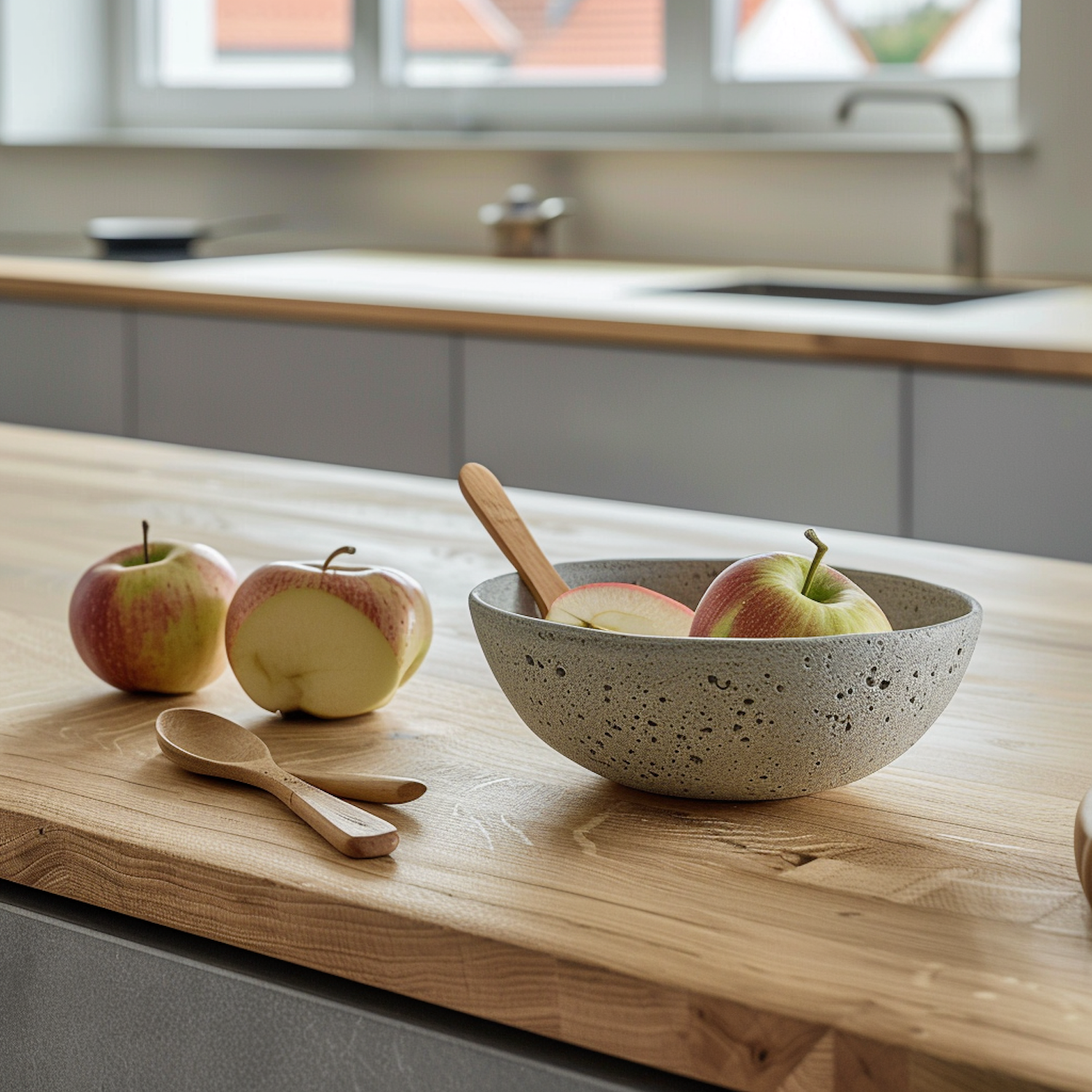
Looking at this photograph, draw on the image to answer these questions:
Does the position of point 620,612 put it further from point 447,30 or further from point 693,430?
point 447,30

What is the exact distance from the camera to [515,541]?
29.3 inches

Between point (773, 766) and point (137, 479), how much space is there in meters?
0.88

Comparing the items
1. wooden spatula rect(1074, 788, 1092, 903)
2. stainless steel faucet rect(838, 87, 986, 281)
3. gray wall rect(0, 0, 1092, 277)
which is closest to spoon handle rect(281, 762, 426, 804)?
wooden spatula rect(1074, 788, 1092, 903)

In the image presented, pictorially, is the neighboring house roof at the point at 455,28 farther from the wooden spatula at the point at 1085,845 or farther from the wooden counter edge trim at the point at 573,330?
the wooden spatula at the point at 1085,845

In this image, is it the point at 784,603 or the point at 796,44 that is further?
the point at 796,44

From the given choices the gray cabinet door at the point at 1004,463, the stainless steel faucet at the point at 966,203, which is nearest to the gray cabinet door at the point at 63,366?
the stainless steel faucet at the point at 966,203

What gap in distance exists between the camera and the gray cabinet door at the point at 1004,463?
6.32 feet

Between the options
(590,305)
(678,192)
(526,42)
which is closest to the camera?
(590,305)

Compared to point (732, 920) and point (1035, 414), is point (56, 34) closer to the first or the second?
point (1035, 414)

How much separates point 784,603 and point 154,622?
0.31 m

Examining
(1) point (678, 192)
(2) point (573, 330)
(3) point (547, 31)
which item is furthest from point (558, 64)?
(2) point (573, 330)

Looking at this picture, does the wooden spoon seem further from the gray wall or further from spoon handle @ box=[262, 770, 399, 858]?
the gray wall

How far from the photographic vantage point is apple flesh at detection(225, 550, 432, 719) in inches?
30.5

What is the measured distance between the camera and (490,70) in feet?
11.8
